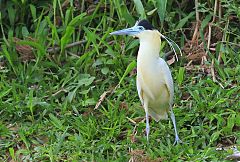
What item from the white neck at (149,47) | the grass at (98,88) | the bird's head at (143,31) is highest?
the bird's head at (143,31)

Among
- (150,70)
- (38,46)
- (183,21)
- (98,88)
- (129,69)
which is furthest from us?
(183,21)

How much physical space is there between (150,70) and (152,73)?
0.03m

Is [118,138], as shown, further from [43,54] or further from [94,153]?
[43,54]

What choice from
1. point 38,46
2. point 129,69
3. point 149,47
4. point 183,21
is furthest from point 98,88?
point 149,47

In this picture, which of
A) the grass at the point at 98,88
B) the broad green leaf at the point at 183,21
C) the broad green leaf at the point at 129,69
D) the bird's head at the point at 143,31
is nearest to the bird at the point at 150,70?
the bird's head at the point at 143,31

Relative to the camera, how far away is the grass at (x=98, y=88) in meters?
5.47

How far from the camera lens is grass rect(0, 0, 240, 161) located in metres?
5.47

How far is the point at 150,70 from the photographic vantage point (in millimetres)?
5223

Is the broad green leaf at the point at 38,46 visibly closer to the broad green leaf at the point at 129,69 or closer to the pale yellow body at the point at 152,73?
the broad green leaf at the point at 129,69

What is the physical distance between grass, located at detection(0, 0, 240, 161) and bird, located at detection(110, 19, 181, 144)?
29 cm

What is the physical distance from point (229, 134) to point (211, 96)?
1.62 feet

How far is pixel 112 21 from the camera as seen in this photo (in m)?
6.70

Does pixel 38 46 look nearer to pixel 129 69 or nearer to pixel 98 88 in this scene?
pixel 98 88

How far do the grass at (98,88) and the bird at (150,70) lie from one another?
290 mm
